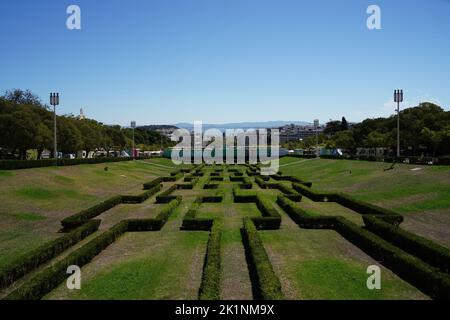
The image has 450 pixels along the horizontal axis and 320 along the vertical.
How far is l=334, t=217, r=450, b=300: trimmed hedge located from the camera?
10680mm

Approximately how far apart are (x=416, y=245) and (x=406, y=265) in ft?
7.33

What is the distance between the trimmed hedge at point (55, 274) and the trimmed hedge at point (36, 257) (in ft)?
3.95

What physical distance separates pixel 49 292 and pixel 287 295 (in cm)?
650

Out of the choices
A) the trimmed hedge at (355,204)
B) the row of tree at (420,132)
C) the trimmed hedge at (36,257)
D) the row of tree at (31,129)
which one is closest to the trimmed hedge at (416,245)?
the trimmed hedge at (355,204)

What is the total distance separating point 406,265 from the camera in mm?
12438

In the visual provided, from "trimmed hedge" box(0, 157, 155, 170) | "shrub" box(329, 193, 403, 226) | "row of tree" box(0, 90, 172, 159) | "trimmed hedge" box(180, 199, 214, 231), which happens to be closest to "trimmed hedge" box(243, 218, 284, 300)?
"trimmed hedge" box(180, 199, 214, 231)

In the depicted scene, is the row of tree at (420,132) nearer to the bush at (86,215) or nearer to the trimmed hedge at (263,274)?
the bush at (86,215)

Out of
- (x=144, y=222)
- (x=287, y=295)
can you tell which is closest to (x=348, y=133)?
(x=144, y=222)

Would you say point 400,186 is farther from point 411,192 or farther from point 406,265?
point 406,265

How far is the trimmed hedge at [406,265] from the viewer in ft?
35.0

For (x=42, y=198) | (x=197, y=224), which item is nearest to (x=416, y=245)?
(x=197, y=224)

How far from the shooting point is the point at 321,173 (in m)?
51.8

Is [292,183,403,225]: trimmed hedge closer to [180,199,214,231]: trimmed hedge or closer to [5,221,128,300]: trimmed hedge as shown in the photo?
[180,199,214,231]: trimmed hedge
